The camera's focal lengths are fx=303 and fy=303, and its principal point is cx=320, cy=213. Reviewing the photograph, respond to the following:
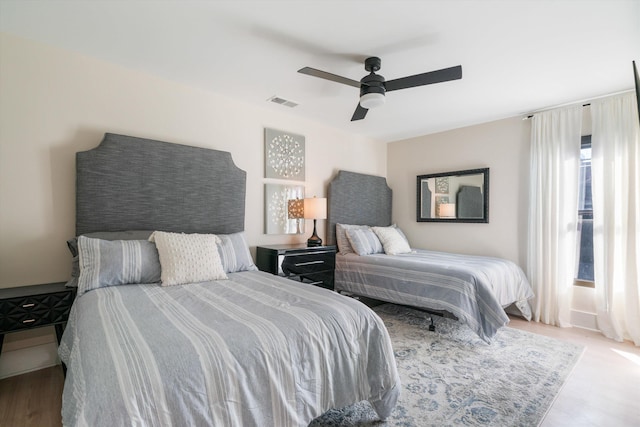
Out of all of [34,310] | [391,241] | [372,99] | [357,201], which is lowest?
[34,310]

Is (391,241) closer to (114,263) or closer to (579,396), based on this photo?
(579,396)

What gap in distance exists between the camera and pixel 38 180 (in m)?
2.25

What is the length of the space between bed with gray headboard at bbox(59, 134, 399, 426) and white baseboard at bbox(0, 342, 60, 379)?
0.87 meters

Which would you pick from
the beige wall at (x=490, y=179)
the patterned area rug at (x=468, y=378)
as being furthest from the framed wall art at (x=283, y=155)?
the patterned area rug at (x=468, y=378)

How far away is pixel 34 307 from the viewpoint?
1.95 metres

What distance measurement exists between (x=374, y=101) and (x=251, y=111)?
1.61 meters

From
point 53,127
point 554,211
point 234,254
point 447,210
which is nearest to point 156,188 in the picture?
point 53,127

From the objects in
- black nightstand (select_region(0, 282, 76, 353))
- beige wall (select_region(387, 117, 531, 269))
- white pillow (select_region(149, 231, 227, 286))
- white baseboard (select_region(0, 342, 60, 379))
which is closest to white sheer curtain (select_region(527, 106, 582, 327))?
beige wall (select_region(387, 117, 531, 269))

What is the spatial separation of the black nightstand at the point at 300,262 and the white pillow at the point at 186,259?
0.83 metres

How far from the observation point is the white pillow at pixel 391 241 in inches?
156

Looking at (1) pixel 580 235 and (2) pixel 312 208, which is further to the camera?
(2) pixel 312 208

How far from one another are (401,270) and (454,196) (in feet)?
5.64

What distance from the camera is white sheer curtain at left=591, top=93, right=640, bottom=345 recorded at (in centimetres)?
291

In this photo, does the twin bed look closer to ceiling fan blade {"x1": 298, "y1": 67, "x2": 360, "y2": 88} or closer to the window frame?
the window frame
